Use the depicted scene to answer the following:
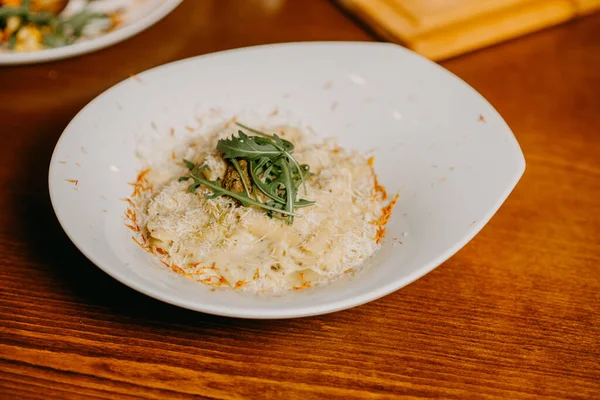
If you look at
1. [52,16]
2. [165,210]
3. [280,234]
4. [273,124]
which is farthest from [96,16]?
[280,234]

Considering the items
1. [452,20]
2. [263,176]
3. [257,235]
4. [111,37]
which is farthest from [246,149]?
[452,20]

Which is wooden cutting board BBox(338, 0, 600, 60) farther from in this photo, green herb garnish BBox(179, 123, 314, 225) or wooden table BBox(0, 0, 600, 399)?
green herb garnish BBox(179, 123, 314, 225)

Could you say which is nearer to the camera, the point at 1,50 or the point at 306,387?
the point at 306,387

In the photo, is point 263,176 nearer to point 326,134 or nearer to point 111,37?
point 326,134

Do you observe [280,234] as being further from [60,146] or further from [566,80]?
[566,80]

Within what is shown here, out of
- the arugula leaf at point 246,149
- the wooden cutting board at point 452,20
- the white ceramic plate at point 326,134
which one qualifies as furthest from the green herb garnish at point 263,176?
the wooden cutting board at point 452,20

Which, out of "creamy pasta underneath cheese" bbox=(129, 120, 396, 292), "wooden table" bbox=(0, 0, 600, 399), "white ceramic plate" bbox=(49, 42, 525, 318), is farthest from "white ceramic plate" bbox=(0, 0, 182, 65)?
"creamy pasta underneath cheese" bbox=(129, 120, 396, 292)

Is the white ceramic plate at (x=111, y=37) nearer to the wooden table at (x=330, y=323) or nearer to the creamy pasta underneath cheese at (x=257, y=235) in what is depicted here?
the wooden table at (x=330, y=323)
